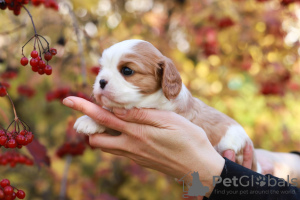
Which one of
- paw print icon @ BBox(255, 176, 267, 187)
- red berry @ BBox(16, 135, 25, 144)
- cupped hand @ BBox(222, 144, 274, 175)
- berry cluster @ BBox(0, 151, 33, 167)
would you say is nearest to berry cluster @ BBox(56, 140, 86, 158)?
berry cluster @ BBox(0, 151, 33, 167)

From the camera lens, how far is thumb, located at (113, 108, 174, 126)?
6.88ft

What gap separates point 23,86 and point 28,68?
249 millimetres

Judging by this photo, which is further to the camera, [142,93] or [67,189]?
[67,189]

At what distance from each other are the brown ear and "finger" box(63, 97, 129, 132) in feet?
1.17

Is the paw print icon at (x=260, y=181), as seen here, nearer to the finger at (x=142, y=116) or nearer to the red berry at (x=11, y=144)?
the finger at (x=142, y=116)

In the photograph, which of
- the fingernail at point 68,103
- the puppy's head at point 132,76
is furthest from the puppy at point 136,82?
the fingernail at point 68,103

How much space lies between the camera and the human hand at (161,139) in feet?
6.84

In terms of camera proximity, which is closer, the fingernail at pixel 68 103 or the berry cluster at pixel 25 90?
the fingernail at pixel 68 103

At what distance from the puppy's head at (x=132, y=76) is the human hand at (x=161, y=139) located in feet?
0.32

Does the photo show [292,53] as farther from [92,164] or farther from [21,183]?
[21,183]

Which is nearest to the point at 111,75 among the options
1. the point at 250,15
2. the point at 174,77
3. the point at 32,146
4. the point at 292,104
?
the point at 174,77

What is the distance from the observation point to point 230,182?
80.7 inches

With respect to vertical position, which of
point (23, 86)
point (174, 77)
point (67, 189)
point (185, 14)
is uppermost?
point (185, 14)

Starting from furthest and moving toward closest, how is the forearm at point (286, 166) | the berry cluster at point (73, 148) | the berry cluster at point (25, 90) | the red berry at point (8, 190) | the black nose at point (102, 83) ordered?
the berry cluster at point (25, 90) < the forearm at point (286, 166) < the berry cluster at point (73, 148) < the black nose at point (102, 83) < the red berry at point (8, 190)
